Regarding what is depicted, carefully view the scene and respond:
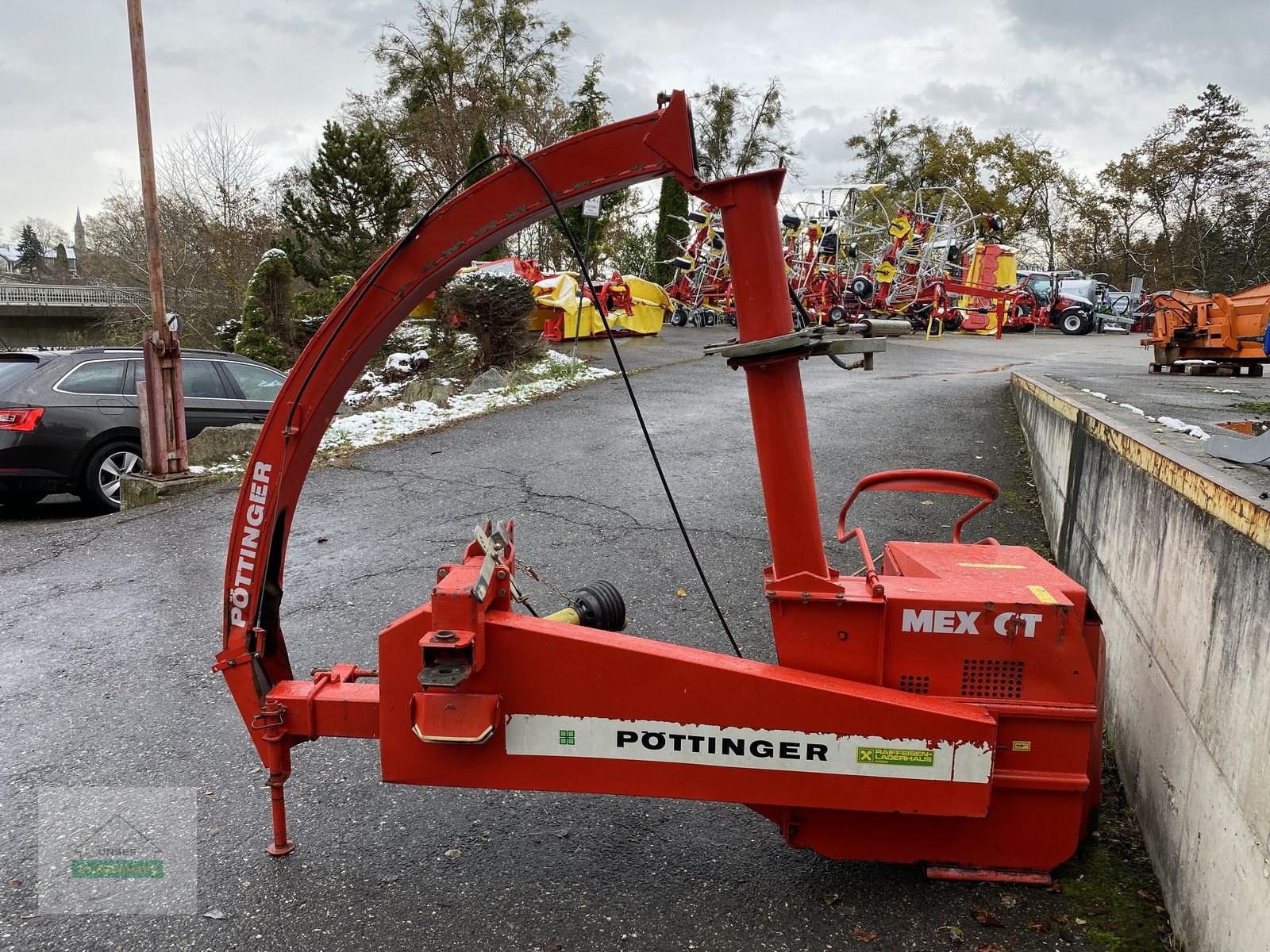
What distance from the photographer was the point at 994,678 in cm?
259

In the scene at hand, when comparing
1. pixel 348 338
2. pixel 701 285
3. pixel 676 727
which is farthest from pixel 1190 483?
pixel 701 285

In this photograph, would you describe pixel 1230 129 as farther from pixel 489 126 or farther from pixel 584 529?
pixel 584 529

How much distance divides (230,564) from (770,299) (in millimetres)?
1977

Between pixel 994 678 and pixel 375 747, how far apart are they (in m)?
2.59

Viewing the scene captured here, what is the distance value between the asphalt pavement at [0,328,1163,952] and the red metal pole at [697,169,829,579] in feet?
3.77

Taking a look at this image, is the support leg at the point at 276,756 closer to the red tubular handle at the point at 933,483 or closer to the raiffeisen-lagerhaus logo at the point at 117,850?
the raiffeisen-lagerhaus logo at the point at 117,850

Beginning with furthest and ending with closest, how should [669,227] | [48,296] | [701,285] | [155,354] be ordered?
[48,296] < [669,227] < [701,285] < [155,354]

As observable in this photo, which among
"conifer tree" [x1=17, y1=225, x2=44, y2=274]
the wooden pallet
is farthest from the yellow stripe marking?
"conifer tree" [x1=17, y1=225, x2=44, y2=274]

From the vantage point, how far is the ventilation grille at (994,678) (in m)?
2.59

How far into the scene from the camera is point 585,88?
1426 inches

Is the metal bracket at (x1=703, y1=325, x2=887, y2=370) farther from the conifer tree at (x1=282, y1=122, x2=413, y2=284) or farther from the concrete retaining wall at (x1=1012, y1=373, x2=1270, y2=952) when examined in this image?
the conifer tree at (x1=282, y1=122, x2=413, y2=284)

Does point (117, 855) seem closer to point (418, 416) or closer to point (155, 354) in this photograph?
point (155, 354)

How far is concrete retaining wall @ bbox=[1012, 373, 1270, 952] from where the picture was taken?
85.1 inches

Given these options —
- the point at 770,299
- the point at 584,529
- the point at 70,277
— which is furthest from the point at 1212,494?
the point at 70,277
